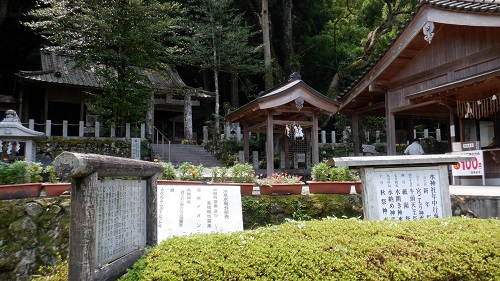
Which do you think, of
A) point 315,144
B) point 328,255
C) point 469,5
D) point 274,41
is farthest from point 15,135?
point 274,41

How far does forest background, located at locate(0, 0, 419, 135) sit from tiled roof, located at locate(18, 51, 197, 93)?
42.6 inches

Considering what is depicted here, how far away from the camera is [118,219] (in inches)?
152

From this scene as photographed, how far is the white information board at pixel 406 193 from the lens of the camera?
5.38 metres

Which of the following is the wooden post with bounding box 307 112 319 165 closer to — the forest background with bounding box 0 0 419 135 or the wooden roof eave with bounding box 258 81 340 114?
the wooden roof eave with bounding box 258 81 340 114

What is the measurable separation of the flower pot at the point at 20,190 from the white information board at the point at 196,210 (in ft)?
9.53

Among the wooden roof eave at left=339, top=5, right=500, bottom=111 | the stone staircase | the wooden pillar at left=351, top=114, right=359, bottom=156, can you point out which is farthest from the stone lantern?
the wooden pillar at left=351, top=114, right=359, bottom=156

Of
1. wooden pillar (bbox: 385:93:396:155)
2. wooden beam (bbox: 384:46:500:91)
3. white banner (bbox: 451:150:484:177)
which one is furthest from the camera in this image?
wooden pillar (bbox: 385:93:396:155)

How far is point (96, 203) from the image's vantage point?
3.32 m

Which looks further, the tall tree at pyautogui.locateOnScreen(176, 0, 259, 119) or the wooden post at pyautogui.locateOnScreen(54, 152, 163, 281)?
the tall tree at pyautogui.locateOnScreen(176, 0, 259, 119)

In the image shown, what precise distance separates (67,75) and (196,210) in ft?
61.2

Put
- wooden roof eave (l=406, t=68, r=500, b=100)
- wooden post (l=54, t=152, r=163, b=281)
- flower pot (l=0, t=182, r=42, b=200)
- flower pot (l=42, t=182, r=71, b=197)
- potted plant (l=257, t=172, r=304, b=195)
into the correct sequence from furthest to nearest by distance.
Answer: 1. wooden roof eave (l=406, t=68, r=500, b=100)
2. potted plant (l=257, t=172, r=304, b=195)
3. flower pot (l=42, t=182, r=71, b=197)
4. flower pot (l=0, t=182, r=42, b=200)
5. wooden post (l=54, t=152, r=163, b=281)

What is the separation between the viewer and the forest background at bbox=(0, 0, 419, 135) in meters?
22.0

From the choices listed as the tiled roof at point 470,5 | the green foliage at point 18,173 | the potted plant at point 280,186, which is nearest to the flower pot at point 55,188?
the green foliage at point 18,173

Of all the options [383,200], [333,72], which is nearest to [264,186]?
[383,200]
